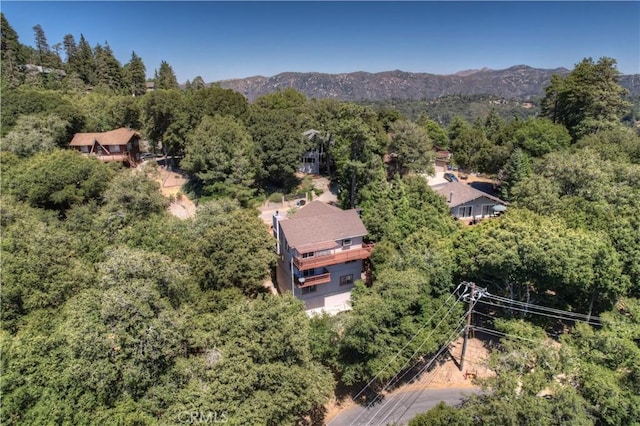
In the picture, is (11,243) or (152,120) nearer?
(11,243)

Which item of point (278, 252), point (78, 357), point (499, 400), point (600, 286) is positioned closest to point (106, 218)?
point (278, 252)

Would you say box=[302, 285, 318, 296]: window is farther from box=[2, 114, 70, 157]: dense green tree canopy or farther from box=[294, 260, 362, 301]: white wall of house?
box=[2, 114, 70, 157]: dense green tree canopy

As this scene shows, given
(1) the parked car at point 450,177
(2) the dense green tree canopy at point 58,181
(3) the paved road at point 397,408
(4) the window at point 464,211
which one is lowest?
(3) the paved road at point 397,408

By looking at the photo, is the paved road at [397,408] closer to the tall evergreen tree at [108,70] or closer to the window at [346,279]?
the window at [346,279]

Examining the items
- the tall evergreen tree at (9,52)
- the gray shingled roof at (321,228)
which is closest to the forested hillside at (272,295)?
the gray shingled roof at (321,228)

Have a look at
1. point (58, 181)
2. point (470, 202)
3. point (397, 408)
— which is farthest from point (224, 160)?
point (397, 408)

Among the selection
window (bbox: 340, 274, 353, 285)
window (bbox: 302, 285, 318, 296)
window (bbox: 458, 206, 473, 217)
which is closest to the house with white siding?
window (bbox: 458, 206, 473, 217)

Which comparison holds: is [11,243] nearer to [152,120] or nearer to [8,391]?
[8,391]
